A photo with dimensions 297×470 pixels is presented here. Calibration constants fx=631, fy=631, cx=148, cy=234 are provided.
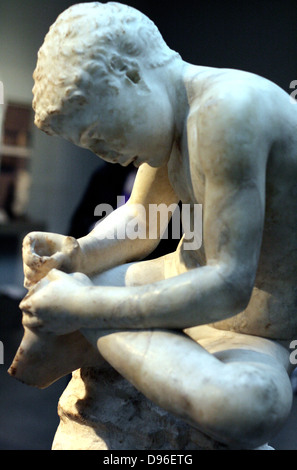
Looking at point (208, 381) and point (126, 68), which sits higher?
point (126, 68)

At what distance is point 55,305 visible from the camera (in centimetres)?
127

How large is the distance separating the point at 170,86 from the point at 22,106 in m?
1.03

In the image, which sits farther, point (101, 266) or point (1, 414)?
point (1, 414)

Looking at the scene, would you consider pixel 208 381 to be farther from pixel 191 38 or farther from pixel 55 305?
pixel 191 38

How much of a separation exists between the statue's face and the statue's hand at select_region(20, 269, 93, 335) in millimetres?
294

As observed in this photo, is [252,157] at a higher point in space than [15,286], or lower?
higher

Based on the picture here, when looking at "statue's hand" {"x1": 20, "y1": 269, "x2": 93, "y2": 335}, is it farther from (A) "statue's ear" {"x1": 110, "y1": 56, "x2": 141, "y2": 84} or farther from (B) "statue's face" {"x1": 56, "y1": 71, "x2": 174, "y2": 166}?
(A) "statue's ear" {"x1": 110, "y1": 56, "x2": 141, "y2": 84}

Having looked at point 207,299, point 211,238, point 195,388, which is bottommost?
point 195,388

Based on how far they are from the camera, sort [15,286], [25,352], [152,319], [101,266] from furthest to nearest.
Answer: [15,286] < [101,266] < [25,352] < [152,319]

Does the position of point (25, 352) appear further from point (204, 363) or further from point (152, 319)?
point (204, 363)

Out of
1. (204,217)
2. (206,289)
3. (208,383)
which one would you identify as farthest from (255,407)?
(204,217)

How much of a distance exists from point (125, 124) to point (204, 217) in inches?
9.9

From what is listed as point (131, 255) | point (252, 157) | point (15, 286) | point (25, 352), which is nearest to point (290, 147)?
point (252, 157)

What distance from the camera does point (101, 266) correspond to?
1.63m
